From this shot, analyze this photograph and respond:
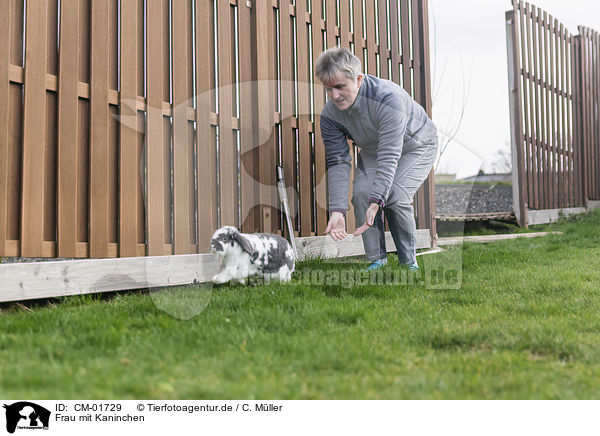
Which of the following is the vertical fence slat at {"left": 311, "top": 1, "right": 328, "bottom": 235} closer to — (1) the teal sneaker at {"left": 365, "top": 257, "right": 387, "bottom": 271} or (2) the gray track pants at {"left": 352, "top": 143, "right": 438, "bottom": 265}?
(2) the gray track pants at {"left": 352, "top": 143, "right": 438, "bottom": 265}

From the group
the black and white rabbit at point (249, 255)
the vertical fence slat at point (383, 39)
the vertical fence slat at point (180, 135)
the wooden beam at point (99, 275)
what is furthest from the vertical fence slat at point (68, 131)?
the vertical fence slat at point (383, 39)

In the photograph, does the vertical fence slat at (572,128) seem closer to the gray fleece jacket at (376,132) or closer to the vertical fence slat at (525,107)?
the vertical fence slat at (525,107)

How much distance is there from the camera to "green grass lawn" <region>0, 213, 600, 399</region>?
144 cm

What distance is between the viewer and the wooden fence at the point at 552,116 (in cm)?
690

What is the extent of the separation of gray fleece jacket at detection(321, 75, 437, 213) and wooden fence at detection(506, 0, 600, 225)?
154 inches

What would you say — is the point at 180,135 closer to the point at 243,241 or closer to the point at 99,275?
the point at 243,241

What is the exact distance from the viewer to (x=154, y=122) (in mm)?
2963

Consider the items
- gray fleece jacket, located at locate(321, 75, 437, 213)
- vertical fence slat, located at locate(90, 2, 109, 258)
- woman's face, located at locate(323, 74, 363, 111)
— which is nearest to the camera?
vertical fence slat, located at locate(90, 2, 109, 258)

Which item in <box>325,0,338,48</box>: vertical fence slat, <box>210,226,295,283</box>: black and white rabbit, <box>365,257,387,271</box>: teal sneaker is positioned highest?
<box>325,0,338,48</box>: vertical fence slat

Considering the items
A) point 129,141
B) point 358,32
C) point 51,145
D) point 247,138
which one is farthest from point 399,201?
point 51,145

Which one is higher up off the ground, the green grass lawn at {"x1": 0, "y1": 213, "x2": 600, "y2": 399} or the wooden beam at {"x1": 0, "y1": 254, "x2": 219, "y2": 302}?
the wooden beam at {"x1": 0, "y1": 254, "x2": 219, "y2": 302}

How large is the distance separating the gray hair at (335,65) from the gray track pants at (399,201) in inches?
30.0

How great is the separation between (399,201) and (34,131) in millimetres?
2206

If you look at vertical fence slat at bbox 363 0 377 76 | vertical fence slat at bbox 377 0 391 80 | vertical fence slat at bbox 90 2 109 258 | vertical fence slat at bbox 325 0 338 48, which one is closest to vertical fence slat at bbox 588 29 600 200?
vertical fence slat at bbox 377 0 391 80
